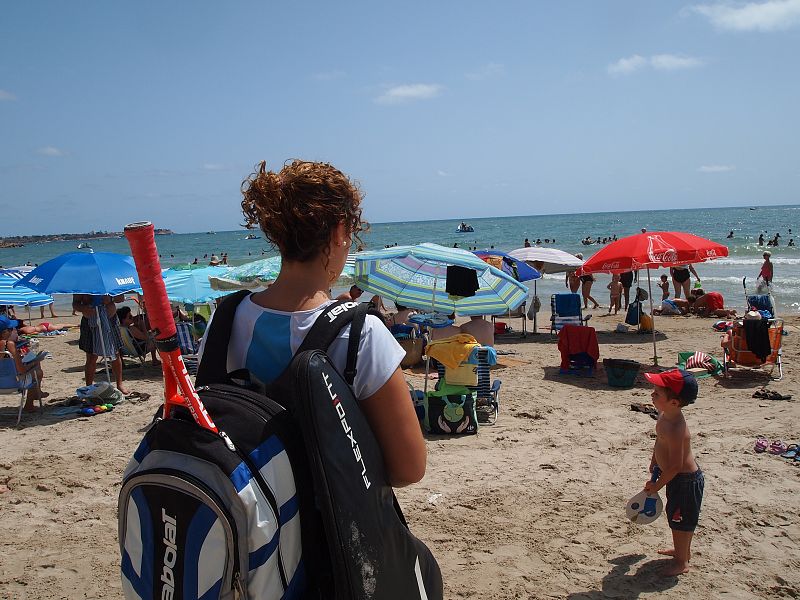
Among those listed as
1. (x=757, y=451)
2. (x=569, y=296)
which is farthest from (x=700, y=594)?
(x=569, y=296)

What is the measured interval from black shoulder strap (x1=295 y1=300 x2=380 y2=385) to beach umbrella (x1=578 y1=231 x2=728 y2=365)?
778 centimetres

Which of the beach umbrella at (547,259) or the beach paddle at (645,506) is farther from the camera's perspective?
the beach umbrella at (547,259)

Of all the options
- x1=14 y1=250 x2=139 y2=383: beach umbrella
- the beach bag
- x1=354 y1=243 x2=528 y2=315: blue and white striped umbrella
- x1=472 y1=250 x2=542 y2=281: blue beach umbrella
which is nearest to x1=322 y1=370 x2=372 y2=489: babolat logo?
the beach bag

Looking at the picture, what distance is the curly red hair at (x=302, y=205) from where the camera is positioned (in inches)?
54.6

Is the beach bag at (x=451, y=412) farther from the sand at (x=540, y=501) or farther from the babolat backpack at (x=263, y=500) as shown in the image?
the babolat backpack at (x=263, y=500)

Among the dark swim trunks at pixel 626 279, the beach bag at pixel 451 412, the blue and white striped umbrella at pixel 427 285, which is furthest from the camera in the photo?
the dark swim trunks at pixel 626 279

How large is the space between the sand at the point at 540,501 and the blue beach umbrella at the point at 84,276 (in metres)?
1.49

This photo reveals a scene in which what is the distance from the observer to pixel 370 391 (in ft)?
4.21

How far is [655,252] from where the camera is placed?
8.48 meters

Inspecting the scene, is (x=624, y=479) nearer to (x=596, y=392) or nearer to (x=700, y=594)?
(x=700, y=594)

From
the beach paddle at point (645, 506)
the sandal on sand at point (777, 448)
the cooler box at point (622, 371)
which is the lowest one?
the sandal on sand at point (777, 448)

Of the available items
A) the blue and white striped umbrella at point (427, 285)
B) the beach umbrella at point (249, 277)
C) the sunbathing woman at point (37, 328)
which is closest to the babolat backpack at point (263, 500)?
the blue and white striped umbrella at point (427, 285)

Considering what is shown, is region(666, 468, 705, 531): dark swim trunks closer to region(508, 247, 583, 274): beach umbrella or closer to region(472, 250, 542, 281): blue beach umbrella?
region(472, 250, 542, 281): blue beach umbrella

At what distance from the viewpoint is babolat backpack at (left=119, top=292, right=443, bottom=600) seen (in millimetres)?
1102
